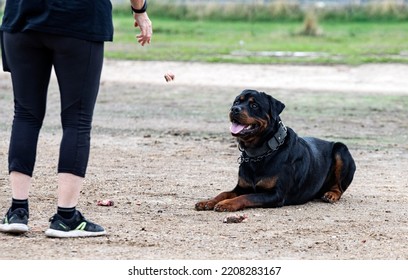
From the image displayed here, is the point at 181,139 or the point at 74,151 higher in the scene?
the point at 74,151

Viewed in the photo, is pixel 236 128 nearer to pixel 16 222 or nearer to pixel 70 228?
pixel 70 228

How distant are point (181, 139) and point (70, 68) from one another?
672 cm

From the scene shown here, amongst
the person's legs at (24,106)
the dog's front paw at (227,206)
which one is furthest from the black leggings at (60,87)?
the dog's front paw at (227,206)

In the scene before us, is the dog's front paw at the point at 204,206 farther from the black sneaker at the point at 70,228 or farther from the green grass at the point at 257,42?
the green grass at the point at 257,42

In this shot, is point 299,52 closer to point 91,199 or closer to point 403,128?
point 403,128

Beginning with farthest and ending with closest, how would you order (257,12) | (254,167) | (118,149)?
(257,12) < (118,149) < (254,167)

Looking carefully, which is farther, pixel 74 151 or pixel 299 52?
pixel 299 52

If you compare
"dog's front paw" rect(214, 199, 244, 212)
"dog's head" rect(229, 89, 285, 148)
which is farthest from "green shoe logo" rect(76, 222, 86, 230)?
"dog's head" rect(229, 89, 285, 148)

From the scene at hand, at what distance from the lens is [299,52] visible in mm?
27797

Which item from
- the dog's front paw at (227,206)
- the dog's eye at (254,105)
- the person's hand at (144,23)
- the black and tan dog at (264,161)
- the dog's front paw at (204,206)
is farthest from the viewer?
the dog's eye at (254,105)

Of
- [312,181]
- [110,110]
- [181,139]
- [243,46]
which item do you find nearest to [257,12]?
[243,46]

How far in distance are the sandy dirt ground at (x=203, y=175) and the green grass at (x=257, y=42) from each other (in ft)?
11.1

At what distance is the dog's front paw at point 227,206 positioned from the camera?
29.3 ft

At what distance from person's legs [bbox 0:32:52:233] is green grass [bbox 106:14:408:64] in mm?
17782
